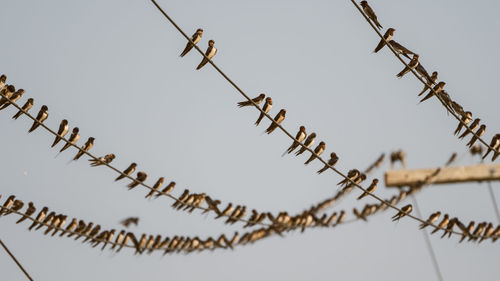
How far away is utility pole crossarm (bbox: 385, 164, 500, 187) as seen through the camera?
50.2 feet

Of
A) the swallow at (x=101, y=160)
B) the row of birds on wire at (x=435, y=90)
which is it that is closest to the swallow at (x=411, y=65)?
the row of birds on wire at (x=435, y=90)

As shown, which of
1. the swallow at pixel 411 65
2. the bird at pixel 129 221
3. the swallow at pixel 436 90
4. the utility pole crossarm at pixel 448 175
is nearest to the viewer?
the swallow at pixel 411 65

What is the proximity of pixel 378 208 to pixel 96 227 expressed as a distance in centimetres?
661

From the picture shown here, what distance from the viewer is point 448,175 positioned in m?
16.1

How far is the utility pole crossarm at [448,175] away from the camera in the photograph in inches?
602

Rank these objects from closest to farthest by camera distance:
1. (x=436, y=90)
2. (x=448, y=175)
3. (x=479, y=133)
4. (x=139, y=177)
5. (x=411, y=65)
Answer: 1. (x=411, y=65)
2. (x=436, y=90)
3. (x=479, y=133)
4. (x=139, y=177)
5. (x=448, y=175)

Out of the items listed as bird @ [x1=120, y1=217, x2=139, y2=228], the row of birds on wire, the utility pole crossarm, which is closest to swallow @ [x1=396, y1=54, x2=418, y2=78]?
the row of birds on wire

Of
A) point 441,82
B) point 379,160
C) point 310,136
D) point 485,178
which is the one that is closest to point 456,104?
point 441,82

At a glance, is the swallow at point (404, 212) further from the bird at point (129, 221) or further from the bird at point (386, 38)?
the bird at point (129, 221)

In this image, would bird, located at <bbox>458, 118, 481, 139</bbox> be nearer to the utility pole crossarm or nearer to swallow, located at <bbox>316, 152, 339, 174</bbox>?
swallow, located at <bbox>316, 152, 339, 174</bbox>

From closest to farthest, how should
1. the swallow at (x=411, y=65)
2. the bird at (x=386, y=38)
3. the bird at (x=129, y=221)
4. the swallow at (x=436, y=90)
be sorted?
the bird at (x=386, y=38) < the swallow at (x=411, y=65) < the swallow at (x=436, y=90) < the bird at (x=129, y=221)

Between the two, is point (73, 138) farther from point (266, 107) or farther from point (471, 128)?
point (471, 128)

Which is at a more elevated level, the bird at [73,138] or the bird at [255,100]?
the bird at [255,100]

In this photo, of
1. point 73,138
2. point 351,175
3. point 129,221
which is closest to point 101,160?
point 73,138
